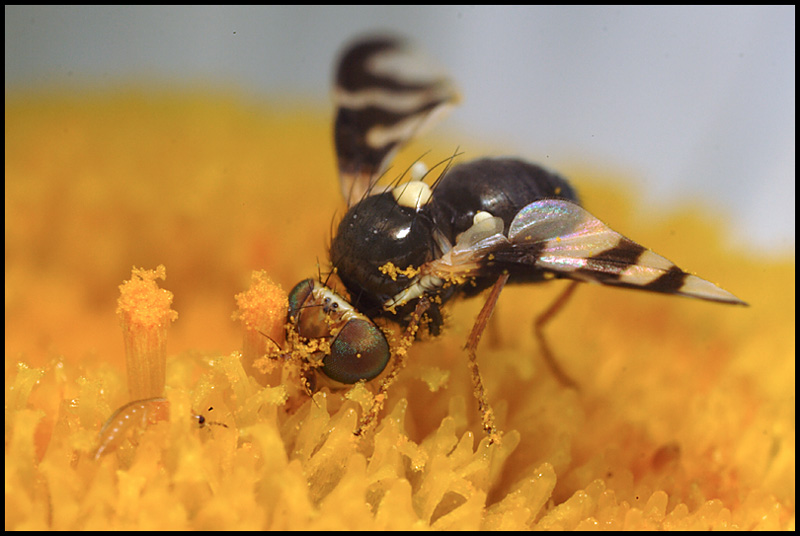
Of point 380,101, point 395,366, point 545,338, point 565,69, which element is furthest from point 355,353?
point 565,69

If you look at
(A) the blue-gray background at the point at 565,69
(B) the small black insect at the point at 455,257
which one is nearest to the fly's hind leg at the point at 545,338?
(B) the small black insect at the point at 455,257

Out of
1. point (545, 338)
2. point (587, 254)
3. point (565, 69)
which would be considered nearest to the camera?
point (587, 254)

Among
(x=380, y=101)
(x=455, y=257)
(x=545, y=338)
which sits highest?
(x=380, y=101)

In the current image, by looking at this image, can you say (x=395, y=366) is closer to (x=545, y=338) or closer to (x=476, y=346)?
(x=476, y=346)

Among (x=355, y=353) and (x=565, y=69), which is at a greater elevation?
(x=565, y=69)

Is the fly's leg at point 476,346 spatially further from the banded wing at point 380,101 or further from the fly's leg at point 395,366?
the banded wing at point 380,101

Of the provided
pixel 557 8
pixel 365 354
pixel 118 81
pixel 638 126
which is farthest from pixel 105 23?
pixel 365 354

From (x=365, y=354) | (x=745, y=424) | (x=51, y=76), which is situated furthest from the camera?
(x=51, y=76)

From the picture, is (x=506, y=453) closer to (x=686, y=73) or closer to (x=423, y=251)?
(x=423, y=251)
